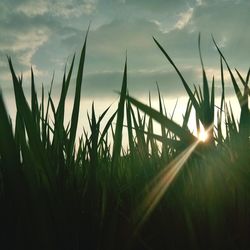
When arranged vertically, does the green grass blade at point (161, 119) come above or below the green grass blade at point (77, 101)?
below

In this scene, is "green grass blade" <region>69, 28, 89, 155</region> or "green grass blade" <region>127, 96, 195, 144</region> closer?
"green grass blade" <region>127, 96, 195, 144</region>

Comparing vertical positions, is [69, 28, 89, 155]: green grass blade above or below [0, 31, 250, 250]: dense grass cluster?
above

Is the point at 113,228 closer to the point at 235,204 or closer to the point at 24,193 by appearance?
the point at 24,193

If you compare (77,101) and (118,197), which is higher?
(77,101)

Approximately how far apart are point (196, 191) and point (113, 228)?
0.32m

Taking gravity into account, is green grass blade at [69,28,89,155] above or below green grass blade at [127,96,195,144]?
above

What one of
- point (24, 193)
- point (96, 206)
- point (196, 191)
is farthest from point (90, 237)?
point (196, 191)

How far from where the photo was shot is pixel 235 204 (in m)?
0.91

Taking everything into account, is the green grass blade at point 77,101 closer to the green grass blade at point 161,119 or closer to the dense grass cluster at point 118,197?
the dense grass cluster at point 118,197

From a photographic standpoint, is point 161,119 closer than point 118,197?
Yes

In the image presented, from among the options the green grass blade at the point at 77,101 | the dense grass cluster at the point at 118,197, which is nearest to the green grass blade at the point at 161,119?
the dense grass cluster at the point at 118,197

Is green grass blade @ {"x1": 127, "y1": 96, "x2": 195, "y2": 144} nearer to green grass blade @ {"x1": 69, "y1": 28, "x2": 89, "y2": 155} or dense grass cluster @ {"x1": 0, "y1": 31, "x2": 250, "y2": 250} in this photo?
dense grass cluster @ {"x1": 0, "y1": 31, "x2": 250, "y2": 250}

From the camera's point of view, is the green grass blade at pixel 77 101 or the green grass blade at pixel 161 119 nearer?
the green grass blade at pixel 161 119

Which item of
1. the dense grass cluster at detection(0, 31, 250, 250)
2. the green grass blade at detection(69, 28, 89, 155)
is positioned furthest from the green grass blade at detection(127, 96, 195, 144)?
the green grass blade at detection(69, 28, 89, 155)
